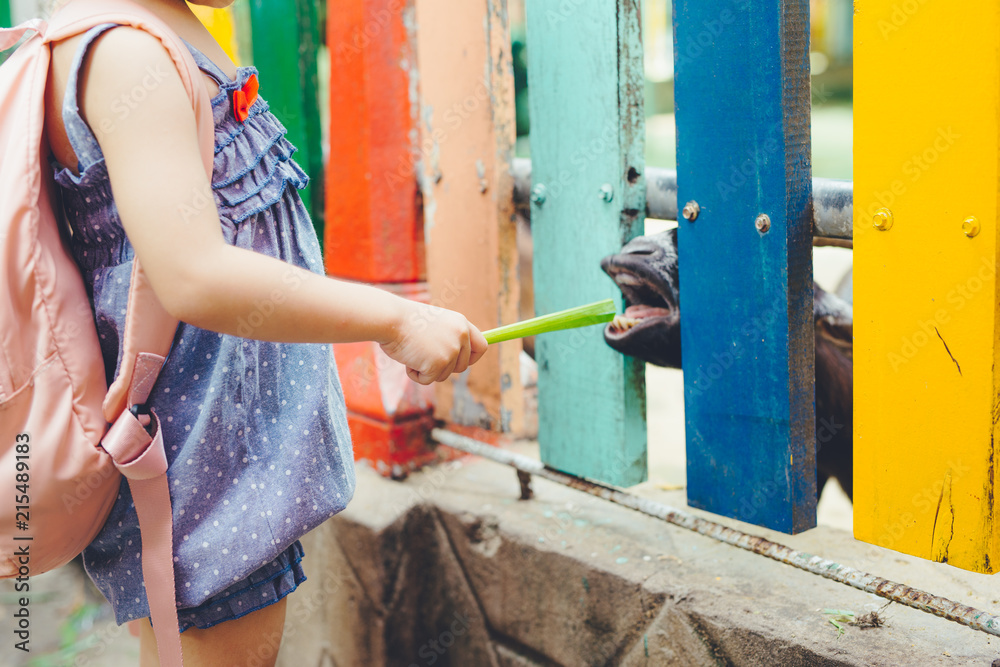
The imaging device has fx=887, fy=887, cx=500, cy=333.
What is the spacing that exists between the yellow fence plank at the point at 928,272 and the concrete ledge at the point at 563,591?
266 millimetres

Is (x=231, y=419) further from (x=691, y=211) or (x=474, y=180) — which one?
(x=474, y=180)

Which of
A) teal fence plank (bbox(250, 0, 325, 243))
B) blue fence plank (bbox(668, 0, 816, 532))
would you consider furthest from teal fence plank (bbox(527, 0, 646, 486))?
teal fence plank (bbox(250, 0, 325, 243))

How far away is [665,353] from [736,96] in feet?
1.79

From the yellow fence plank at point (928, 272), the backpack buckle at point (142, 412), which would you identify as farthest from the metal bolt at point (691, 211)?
the backpack buckle at point (142, 412)

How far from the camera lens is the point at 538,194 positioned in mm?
1988

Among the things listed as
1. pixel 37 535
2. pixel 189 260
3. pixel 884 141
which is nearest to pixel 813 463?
pixel 884 141

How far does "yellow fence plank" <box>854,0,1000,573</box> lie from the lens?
3.99 feet

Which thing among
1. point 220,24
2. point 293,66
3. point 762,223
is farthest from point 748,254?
point 220,24

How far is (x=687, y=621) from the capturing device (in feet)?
5.54

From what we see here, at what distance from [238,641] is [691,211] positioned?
1.05 metres

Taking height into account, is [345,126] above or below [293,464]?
above

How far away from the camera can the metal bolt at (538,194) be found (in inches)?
78.0

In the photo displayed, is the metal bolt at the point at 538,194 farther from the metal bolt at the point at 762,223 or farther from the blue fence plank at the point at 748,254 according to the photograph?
the metal bolt at the point at 762,223

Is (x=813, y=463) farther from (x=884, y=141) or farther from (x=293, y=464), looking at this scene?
(x=293, y=464)
